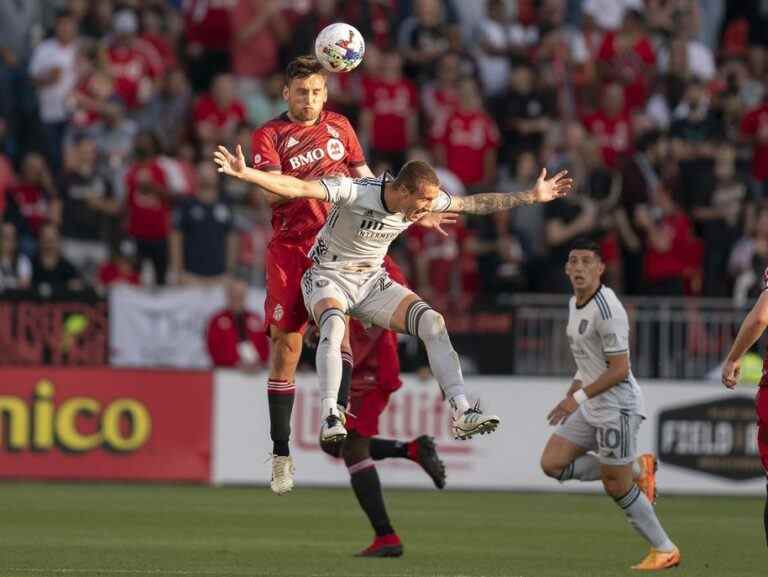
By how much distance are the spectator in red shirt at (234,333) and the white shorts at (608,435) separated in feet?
24.0

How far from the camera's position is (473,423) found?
39.7 feet

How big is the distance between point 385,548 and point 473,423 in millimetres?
1796

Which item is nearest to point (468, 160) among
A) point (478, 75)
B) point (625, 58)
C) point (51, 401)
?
point (478, 75)

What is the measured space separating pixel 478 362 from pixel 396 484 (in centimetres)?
174

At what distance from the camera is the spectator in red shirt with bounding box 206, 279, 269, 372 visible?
20.7 meters

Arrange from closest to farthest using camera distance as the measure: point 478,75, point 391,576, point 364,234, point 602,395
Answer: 1. point 391,576
2. point 364,234
3. point 602,395
4. point 478,75

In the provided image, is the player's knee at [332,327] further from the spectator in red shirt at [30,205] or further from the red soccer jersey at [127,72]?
the red soccer jersey at [127,72]

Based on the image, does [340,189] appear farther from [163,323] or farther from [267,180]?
[163,323]

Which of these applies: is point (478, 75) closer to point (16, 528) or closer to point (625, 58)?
point (625, 58)

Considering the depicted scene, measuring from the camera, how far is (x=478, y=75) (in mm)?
Answer: 24875

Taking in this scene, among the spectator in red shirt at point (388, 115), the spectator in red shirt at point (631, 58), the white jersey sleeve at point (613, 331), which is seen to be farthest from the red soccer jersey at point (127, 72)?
the white jersey sleeve at point (613, 331)

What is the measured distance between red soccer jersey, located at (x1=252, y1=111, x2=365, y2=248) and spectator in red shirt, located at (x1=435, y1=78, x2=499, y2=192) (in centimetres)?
1015

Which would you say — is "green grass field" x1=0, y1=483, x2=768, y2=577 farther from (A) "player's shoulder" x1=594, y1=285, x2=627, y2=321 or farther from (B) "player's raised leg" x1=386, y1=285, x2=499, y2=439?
(A) "player's shoulder" x1=594, y1=285, x2=627, y2=321

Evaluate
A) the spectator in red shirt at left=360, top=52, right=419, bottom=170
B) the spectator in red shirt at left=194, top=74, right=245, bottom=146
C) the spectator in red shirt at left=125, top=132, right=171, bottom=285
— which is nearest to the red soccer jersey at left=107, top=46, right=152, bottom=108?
the spectator in red shirt at left=194, top=74, right=245, bottom=146
